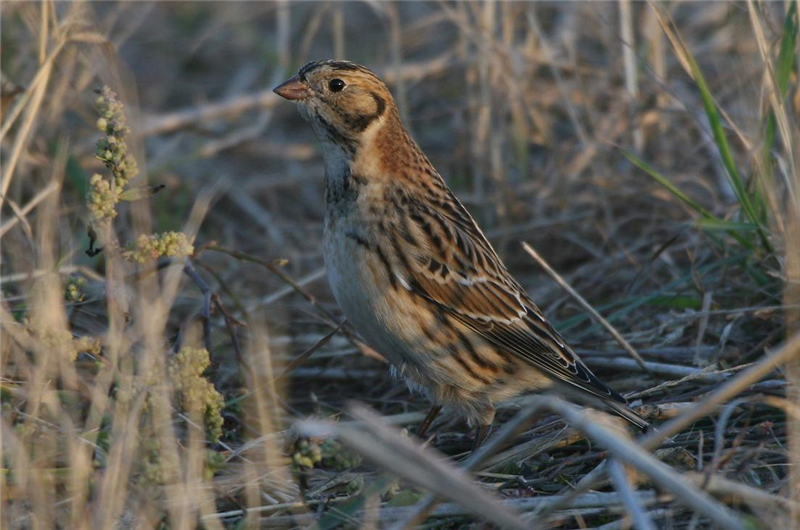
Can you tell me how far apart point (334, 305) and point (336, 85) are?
1704 millimetres

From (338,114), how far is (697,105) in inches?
126

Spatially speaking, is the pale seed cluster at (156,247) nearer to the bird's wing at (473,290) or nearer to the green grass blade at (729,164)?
the bird's wing at (473,290)

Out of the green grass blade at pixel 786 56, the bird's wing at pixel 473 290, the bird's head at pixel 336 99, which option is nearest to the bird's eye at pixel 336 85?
the bird's head at pixel 336 99

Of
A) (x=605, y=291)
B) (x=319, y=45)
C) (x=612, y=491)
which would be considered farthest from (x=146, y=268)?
(x=319, y=45)

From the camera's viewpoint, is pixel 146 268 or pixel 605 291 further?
pixel 605 291

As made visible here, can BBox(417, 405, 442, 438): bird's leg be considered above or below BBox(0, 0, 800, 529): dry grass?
below

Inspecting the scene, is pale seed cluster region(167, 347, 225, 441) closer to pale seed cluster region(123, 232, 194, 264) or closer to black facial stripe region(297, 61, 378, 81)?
pale seed cluster region(123, 232, 194, 264)

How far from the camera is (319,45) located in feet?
30.5

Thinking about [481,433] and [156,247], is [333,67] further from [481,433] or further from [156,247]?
[481,433]

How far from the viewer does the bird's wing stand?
4188mm

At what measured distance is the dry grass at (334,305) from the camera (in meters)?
3.04

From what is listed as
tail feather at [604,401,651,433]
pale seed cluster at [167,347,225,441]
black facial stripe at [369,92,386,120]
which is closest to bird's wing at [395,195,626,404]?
tail feather at [604,401,651,433]

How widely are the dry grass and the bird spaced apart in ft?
0.74

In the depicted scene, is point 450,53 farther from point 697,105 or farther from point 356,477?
point 356,477
